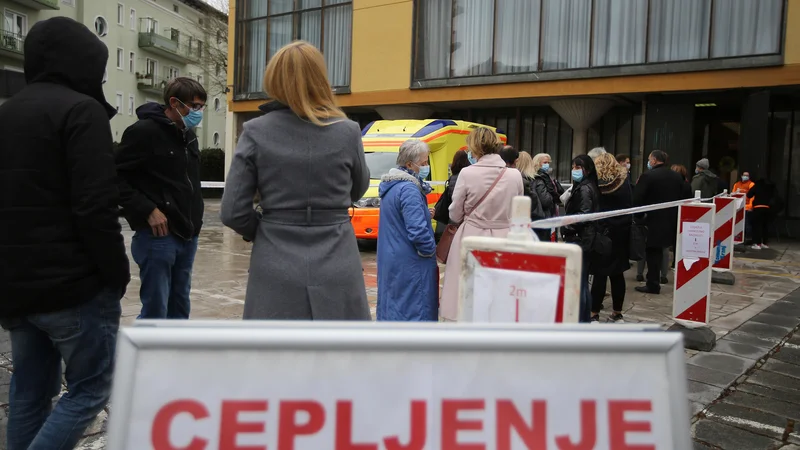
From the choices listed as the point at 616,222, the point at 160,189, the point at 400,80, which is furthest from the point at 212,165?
the point at 160,189

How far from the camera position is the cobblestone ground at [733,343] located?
13.0ft

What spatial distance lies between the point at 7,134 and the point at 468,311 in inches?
73.6

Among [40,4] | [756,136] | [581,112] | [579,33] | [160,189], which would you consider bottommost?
[160,189]

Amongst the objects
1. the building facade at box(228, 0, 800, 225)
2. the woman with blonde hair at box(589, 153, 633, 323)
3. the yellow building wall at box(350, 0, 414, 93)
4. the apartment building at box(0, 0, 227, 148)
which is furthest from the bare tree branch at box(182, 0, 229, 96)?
the woman with blonde hair at box(589, 153, 633, 323)

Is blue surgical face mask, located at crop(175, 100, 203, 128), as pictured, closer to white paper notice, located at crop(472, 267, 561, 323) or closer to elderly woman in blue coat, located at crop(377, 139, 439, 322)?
elderly woman in blue coat, located at crop(377, 139, 439, 322)

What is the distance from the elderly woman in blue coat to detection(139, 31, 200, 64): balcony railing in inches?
1632

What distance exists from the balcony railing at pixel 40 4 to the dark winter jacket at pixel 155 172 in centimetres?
3569

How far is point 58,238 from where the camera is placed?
2.55 meters

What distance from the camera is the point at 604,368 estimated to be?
5.12ft

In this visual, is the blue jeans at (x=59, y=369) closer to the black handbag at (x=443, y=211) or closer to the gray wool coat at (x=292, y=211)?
the gray wool coat at (x=292, y=211)

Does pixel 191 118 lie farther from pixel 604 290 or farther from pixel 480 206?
pixel 604 290

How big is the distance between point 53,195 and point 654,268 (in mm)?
7656

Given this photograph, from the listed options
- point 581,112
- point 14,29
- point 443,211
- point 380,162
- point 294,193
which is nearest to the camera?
point 294,193

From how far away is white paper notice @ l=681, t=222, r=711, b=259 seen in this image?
5.82 metres
